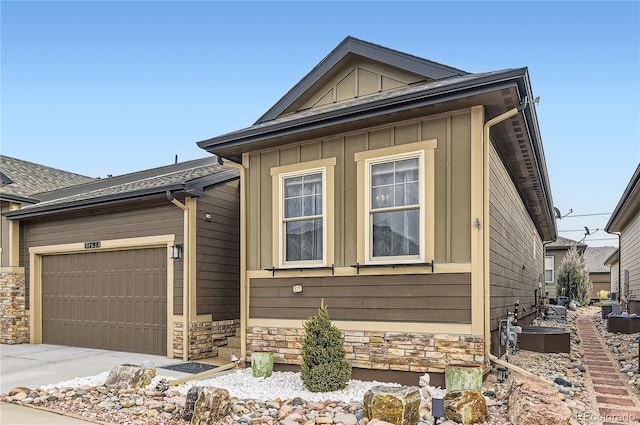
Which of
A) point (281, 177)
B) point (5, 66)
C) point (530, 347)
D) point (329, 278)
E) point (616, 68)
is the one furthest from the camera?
point (616, 68)

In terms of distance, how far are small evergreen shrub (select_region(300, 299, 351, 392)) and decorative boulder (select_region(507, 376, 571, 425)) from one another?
6.24ft

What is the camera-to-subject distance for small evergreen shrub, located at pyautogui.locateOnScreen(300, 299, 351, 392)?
18.6 feet

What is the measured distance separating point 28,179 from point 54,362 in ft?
22.8

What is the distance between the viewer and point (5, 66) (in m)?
10.7

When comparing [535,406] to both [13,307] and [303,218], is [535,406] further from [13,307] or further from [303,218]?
[13,307]

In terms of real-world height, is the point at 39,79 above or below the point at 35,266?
above

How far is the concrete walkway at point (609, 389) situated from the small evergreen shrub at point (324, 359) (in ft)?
8.76

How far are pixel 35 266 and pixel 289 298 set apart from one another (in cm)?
722

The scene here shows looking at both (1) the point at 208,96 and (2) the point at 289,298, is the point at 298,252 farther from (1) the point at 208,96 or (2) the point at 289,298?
(1) the point at 208,96

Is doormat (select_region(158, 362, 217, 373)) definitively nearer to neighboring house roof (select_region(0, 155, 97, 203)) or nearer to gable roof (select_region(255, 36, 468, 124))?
gable roof (select_region(255, 36, 468, 124))

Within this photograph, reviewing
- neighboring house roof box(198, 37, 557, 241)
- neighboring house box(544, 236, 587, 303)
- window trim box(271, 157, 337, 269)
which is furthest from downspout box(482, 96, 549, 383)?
neighboring house box(544, 236, 587, 303)

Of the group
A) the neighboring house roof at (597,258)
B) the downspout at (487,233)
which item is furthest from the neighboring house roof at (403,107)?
the neighboring house roof at (597,258)

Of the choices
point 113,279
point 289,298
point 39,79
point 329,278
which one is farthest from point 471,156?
point 39,79

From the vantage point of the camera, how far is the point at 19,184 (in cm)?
1266
